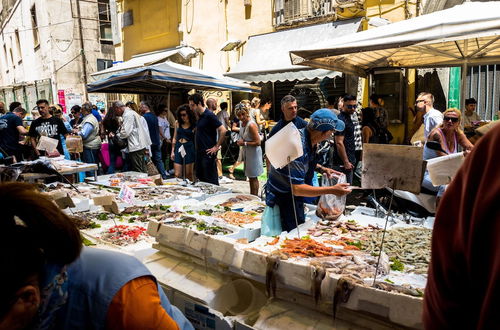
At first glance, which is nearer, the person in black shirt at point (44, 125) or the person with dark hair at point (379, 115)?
the person with dark hair at point (379, 115)

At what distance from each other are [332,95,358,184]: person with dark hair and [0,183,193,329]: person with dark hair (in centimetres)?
524

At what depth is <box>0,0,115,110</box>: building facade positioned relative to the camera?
21.7 m

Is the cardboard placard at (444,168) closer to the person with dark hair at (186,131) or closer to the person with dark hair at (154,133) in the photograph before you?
the person with dark hair at (186,131)

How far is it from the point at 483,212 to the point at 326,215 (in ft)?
9.44

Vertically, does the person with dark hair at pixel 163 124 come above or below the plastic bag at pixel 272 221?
above

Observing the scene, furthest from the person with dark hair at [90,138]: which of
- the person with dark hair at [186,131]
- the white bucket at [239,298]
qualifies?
the white bucket at [239,298]

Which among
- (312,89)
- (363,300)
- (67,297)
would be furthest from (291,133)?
(312,89)

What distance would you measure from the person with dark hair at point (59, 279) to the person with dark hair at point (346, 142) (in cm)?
524

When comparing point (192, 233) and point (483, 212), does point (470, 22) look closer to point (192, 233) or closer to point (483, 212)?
point (192, 233)

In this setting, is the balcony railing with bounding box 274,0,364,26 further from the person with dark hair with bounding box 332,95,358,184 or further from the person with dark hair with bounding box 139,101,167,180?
the person with dark hair with bounding box 139,101,167,180

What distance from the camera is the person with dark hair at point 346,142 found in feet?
20.6

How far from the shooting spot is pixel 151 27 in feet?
55.3

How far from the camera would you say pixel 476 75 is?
902 cm

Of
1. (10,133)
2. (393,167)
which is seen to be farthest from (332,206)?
(10,133)
